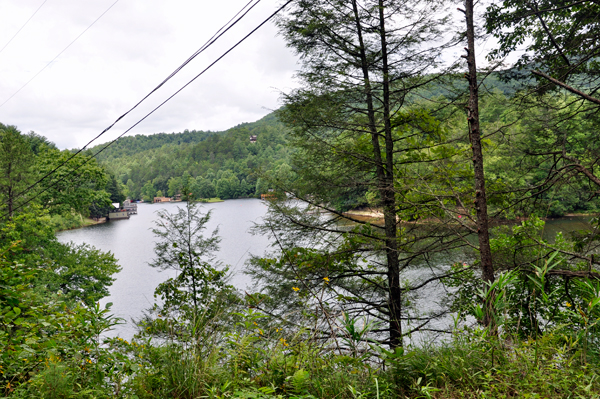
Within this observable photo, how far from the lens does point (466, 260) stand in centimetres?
750

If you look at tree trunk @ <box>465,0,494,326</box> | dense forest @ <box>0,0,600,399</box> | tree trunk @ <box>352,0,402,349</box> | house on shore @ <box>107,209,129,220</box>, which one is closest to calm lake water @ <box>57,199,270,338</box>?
dense forest @ <box>0,0,600,399</box>

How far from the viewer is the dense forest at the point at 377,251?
2.16 m

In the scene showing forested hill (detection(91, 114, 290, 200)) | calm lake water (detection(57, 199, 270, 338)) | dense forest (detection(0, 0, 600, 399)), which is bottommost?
calm lake water (detection(57, 199, 270, 338))

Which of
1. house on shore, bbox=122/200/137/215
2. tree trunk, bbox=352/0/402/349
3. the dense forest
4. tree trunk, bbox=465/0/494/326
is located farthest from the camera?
house on shore, bbox=122/200/137/215

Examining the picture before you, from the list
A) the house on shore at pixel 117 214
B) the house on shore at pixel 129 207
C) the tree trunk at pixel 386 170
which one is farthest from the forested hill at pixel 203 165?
the tree trunk at pixel 386 170

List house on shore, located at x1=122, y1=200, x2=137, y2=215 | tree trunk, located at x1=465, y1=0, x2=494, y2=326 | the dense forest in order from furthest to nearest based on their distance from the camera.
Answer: house on shore, located at x1=122, y1=200, x2=137, y2=215
tree trunk, located at x1=465, y1=0, x2=494, y2=326
the dense forest

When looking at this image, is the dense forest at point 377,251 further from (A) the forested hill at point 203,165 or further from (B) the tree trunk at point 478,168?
(A) the forested hill at point 203,165

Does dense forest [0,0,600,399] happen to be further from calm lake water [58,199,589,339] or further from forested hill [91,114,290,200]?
forested hill [91,114,290,200]

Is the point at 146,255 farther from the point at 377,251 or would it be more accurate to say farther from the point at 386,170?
the point at 386,170

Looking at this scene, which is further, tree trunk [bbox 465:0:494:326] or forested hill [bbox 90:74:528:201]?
forested hill [bbox 90:74:528:201]

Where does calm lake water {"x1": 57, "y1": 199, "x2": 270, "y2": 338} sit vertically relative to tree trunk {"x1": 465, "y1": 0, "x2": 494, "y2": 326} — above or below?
below

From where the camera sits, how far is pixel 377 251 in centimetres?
709

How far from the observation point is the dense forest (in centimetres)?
216

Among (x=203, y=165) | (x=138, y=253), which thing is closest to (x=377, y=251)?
(x=138, y=253)
